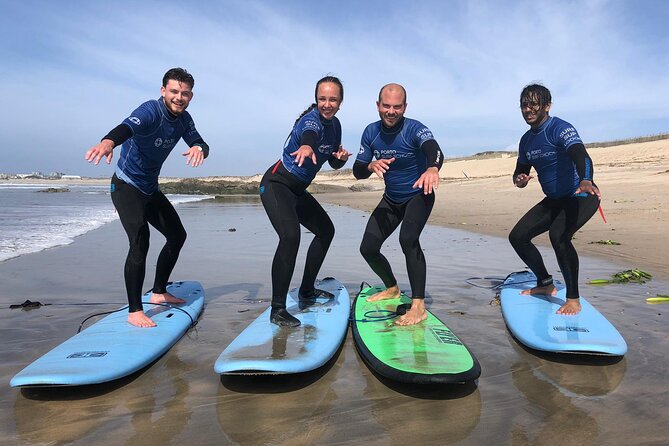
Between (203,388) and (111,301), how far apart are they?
2.54 meters

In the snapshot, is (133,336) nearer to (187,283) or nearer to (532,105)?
(187,283)

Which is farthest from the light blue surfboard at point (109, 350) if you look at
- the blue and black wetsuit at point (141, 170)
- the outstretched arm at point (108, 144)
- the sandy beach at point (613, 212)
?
the sandy beach at point (613, 212)

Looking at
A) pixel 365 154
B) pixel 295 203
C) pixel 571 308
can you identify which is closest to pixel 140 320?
pixel 295 203

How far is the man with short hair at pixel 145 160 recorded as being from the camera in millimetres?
3961

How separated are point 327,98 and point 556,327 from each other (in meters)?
2.76

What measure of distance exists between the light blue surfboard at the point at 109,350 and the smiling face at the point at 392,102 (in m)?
2.62

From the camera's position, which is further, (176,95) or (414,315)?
(176,95)

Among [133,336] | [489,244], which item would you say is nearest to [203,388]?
[133,336]

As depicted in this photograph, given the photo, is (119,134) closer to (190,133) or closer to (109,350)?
(190,133)

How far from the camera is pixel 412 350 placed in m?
3.14

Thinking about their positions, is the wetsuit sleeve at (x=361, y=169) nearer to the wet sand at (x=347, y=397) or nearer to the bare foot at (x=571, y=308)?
the wet sand at (x=347, y=397)

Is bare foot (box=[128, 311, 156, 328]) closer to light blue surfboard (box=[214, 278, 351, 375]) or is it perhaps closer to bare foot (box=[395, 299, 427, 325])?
light blue surfboard (box=[214, 278, 351, 375])

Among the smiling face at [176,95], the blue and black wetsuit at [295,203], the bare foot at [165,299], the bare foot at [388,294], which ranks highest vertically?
the smiling face at [176,95]

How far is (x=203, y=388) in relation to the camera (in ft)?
9.29
